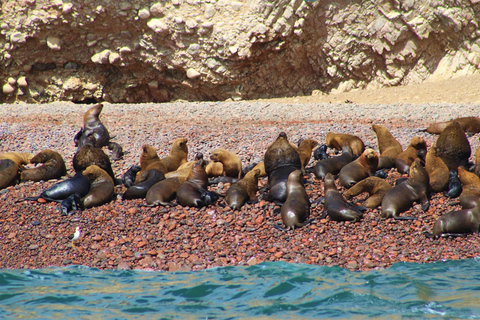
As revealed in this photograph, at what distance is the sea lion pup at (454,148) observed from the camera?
8.47 meters

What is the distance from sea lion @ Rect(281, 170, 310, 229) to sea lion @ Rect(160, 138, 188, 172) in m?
2.92

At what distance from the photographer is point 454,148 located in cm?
851

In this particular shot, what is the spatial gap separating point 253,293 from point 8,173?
20.2 feet

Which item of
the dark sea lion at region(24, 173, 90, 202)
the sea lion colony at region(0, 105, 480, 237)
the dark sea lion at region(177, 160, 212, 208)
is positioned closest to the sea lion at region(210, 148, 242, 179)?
the sea lion colony at region(0, 105, 480, 237)

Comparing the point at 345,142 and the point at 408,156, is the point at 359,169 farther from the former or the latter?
the point at 345,142

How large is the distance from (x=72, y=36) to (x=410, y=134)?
650 inches

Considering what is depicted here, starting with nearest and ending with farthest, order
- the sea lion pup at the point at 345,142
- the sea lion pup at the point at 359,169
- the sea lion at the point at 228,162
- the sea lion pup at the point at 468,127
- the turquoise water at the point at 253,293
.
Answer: the turquoise water at the point at 253,293, the sea lion pup at the point at 359,169, the sea lion at the point at 228,162, the sea lion pup at the point at 345,142, the sea lion pup at the point at 468,127

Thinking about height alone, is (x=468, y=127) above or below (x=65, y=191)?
above

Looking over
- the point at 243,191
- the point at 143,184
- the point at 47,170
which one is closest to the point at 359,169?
the point at 243,191

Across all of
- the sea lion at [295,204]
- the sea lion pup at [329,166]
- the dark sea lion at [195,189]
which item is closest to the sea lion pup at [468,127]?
the sea lion pup at [329,166]

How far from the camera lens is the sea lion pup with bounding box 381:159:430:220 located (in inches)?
270

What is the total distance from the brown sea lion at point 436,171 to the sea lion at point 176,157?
16.0 ft

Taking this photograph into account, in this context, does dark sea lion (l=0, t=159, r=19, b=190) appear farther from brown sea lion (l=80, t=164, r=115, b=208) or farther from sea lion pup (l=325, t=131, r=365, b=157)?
sea lion pup (l=325, t=131, r=365, b=157)

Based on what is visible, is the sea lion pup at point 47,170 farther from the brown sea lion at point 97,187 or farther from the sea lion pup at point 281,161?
the sea lion pup at point 281,161
